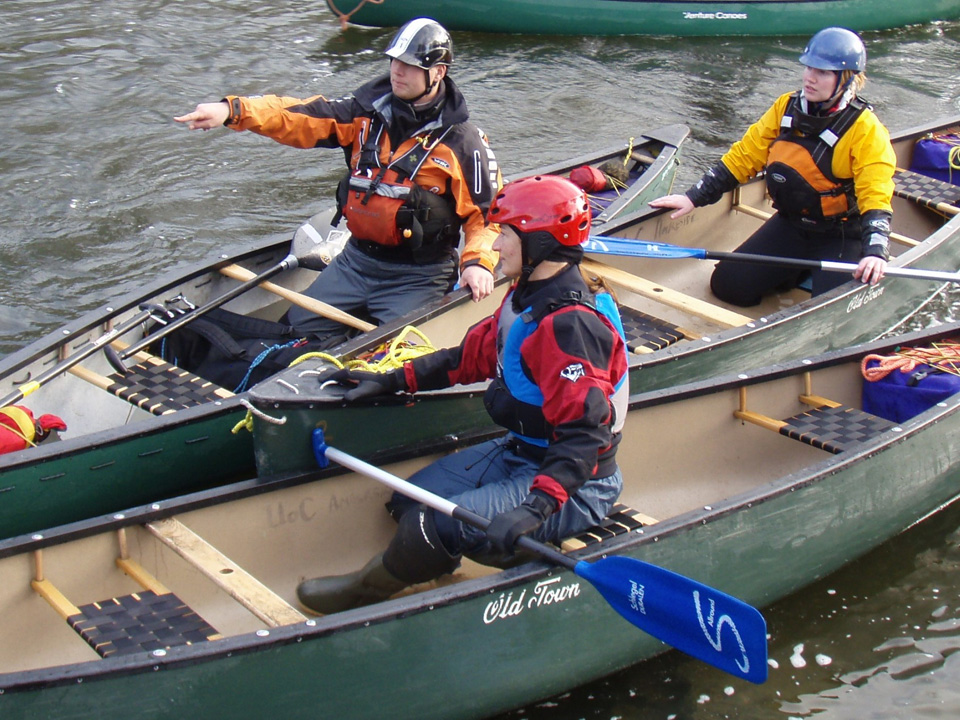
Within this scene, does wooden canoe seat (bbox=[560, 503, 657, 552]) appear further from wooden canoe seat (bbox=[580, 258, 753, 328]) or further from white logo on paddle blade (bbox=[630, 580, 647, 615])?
wooden canoe seat (bbox=[580, 258, 753, 328])

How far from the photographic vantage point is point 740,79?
1210 centimetres

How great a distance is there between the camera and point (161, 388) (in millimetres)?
5238

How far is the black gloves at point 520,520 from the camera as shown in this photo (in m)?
3.62

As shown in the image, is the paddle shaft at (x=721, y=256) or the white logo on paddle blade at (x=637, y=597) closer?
the white logo on paddle blade at (x=637, y=597)

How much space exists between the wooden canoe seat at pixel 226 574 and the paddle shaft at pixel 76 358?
103 cm

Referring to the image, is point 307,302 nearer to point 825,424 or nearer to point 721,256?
point 721,256

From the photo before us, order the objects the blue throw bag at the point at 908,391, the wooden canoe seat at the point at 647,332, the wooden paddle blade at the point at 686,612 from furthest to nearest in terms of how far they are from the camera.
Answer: the wooden canoe seat at the point at 647,332
the blue throw bag at the point at 908,391
the wooden paddle blade at the point at 686,612

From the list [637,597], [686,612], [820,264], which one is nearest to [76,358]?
[637,597]

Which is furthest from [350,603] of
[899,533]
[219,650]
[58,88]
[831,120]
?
[58,88]

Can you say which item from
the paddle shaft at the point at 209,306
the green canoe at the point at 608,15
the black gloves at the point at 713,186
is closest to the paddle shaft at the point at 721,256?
the black gloves at the point at 713,186

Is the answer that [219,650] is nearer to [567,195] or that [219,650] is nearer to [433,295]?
[567,195]

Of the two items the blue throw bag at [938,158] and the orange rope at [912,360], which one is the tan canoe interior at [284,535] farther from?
the blue throw bag at [938,158]

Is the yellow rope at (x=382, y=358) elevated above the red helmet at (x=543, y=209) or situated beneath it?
situated beneath

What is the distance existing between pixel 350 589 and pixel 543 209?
5.34 ft
